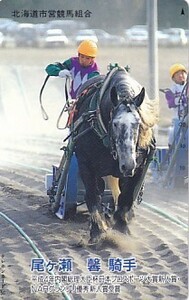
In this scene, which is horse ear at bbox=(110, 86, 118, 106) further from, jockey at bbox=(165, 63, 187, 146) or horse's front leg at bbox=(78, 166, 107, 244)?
horse's front leg at bbox=(78, 166, 107, 244)

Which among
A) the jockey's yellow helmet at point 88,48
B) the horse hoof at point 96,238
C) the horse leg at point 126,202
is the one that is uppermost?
the jockey's yellow helmet at point 88,48

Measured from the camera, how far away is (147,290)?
5031 millimetres

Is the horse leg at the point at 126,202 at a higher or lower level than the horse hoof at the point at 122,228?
higher

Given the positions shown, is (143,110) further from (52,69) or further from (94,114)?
(52,69)

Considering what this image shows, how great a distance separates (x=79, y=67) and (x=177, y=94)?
34 cm

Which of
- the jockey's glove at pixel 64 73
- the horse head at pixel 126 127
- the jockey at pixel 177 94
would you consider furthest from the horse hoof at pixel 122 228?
the jockey's glove at pixel 64 73

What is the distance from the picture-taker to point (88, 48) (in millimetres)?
5023

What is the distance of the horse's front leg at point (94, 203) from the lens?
202 inches

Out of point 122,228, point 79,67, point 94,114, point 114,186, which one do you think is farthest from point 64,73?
point 122,228

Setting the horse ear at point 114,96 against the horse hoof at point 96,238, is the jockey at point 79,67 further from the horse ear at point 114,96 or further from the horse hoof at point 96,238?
the horse hoof at point 96,238

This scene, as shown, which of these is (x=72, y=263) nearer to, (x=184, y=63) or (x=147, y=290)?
(x=147, y=290)

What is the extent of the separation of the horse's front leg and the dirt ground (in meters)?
0.03

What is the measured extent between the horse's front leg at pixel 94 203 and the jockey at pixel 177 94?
29 centimetres

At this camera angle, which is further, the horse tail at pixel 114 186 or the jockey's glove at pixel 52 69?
the horse tail at pixel 114 186
